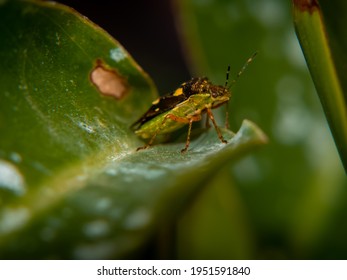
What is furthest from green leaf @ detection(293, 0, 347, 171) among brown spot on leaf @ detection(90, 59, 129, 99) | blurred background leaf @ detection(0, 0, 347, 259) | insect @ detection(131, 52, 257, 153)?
insect @ detection(131, 52, 257, 153)

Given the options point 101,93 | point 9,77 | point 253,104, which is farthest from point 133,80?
point 253,104

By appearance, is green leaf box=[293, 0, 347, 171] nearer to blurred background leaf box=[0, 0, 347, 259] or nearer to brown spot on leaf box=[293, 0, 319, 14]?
brown spot on leaf box=[293, 0, 319, 14]

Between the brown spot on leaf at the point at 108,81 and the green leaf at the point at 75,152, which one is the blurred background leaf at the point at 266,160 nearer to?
the green leaf at the point at 75,152

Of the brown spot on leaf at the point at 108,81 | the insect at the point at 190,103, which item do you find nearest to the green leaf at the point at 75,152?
the brown spot on leaf at the point at 108,81

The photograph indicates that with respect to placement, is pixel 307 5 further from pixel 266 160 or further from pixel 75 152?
pixel 266 160

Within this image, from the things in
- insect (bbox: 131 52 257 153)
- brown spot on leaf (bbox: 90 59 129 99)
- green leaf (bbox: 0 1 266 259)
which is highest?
insect (bbox: 131 52 257 153)

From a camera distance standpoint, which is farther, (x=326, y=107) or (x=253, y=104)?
(x=253, y=104)

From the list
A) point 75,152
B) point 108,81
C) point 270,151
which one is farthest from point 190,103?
point 75,152

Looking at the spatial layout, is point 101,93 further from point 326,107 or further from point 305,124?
point 305,124
